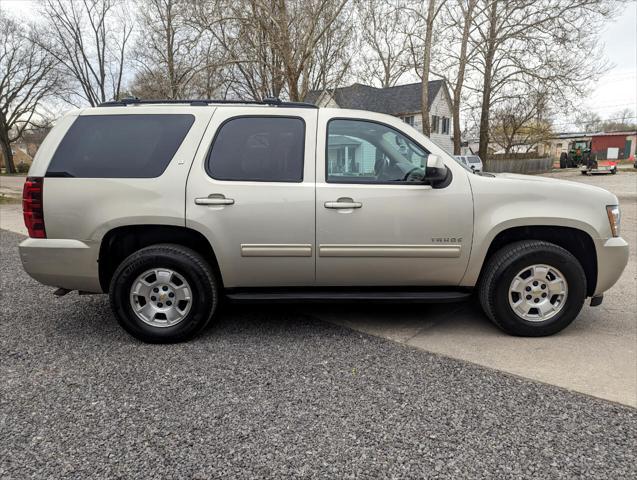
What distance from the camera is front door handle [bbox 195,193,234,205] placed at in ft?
11.0

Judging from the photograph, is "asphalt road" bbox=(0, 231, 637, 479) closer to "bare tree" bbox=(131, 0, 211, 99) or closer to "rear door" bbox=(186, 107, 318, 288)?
"rear door" bbox=(186, 107, 318, 288)

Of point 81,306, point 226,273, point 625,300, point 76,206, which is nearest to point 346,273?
point 226,273

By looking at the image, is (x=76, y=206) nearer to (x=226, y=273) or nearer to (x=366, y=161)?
(x=226, y=273)

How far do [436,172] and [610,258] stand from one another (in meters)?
1.62

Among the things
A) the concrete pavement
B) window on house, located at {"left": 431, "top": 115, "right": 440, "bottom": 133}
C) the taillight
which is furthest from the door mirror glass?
window on house, located at {"left": 431, "top": 115, "right": 440, "bottom": 133}

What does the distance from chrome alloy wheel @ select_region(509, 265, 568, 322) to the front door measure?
1.62 feet

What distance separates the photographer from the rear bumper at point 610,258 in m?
3.53

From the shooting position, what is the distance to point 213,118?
3545 millimetres

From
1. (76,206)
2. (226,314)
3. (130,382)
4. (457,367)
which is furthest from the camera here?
(226,314)

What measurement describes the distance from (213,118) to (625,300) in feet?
15.0

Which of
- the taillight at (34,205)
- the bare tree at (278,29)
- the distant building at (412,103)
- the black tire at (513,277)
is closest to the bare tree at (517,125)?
the distant building at (412,103)

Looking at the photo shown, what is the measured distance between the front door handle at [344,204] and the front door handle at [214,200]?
765 millimetres

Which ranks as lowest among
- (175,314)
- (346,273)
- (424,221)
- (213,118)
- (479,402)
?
(479,402)

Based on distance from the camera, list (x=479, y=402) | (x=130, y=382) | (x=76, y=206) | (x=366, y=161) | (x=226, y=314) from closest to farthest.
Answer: (x=479, y=402), (x=130, y=382), (x=76, y=206), (x=366, y=161), (x=226, y=314)
